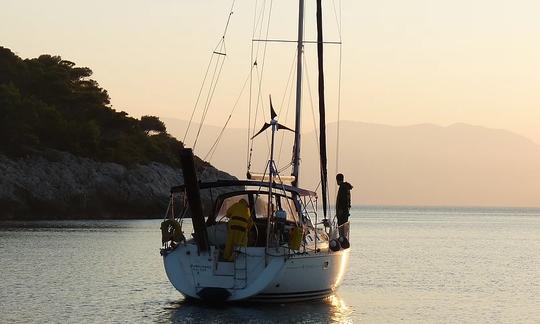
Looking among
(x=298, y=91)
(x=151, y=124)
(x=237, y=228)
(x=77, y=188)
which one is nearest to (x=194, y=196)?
(x=237, y=228)

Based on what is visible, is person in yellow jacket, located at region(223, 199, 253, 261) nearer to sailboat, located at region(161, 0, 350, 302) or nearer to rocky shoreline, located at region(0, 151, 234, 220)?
sailboat, located at region(161, 0, 350, 302)

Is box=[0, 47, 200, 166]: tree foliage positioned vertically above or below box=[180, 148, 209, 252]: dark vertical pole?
above

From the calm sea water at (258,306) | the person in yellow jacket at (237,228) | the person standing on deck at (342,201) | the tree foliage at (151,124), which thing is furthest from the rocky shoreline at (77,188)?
the person in yellow jacket at (237,228)

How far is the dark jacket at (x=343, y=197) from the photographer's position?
105ft

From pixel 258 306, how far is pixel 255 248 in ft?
5.22

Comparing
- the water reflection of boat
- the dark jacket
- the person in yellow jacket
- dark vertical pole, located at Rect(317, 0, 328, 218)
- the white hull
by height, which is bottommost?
the water reflection of boat

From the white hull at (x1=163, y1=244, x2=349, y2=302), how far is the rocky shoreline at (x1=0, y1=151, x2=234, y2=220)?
221 feet

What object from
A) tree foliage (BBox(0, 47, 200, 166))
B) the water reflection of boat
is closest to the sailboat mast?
the water reflection of boat

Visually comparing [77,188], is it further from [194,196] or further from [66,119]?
[194,196]

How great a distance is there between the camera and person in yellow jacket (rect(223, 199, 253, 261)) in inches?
1101

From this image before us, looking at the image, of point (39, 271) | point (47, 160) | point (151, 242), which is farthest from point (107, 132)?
point (39, 271)

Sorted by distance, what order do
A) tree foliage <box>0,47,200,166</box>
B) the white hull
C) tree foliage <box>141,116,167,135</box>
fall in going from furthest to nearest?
tree foliage <box>141,116,167,135</box> → tree foliage <box>0,47,200,166</box> → the white hull

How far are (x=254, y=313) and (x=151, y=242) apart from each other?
1567 inches

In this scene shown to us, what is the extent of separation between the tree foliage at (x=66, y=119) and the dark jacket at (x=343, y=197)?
73122mm
